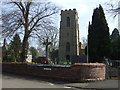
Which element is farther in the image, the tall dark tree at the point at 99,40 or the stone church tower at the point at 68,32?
the stone church tower at the point at 68,32

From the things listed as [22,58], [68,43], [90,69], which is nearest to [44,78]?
[90,69]

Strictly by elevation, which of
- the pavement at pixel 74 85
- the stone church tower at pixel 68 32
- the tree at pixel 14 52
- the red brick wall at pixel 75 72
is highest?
the stone church tower at pixel 68 32

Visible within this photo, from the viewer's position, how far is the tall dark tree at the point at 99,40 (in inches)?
1547

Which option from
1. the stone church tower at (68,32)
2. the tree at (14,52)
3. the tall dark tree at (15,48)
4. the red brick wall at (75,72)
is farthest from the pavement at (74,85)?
the stone church tower at (68,32)

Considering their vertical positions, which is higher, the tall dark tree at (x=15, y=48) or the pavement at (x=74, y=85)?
the tall dark tree at (x=15, y=48)

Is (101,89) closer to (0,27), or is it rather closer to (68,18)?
(0,27)

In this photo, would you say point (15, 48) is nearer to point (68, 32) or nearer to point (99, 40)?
point (99, 40)

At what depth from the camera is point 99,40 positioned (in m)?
40.1

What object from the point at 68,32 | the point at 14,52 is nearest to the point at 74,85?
the point at 14,52

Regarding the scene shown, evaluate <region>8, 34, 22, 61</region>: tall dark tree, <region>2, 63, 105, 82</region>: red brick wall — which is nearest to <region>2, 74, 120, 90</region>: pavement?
<region>2, 63, 105, 82</region>: red brick wall

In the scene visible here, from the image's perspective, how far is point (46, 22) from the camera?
26500 mm

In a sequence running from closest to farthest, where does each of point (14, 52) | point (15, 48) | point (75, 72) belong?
point (75, 72)
point (15, 48)
point (14, 52)

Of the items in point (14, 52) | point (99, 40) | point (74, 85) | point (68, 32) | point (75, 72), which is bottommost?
point (74, 85)

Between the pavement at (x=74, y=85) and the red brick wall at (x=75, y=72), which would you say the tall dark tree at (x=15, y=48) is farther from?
the pavement at (x=74, y=85)
